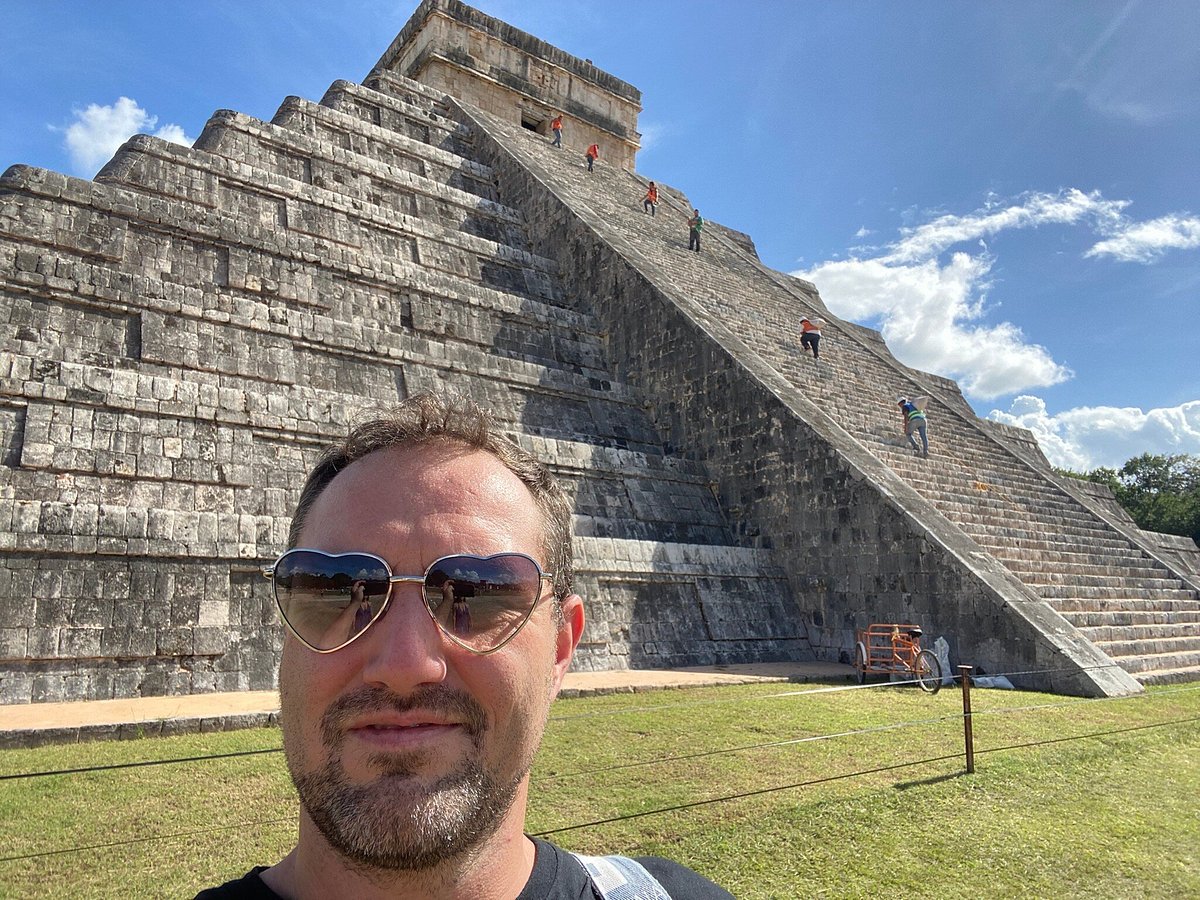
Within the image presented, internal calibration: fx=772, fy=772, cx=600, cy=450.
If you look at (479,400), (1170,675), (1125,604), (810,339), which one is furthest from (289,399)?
(1125,604)

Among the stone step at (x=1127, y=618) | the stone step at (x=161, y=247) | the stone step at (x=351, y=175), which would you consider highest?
the stone step at (x=351, y=175)

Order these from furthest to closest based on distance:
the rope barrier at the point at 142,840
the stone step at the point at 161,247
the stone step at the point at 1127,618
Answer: the stone step at the point at 1127,618, the stone step at the point at 161,247, the rope barrier at the point at 142,840

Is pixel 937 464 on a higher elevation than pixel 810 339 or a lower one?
lower

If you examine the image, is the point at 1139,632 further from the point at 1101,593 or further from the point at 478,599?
the point at 478,599

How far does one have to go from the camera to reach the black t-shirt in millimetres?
1222

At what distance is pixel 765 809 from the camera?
422cm

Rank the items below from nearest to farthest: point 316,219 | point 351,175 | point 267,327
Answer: point 267,327 → point 316,219 → point 351,175

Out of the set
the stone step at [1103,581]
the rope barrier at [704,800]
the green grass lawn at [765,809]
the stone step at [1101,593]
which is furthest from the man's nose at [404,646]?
the stone step at [1103,581]

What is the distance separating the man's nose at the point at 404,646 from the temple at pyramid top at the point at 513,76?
23523 millimetres

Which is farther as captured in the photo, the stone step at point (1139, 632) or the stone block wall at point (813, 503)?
the stone step at point (1139, 632)

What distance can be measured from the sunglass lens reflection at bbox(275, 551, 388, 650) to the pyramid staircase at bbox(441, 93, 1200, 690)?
353 inches

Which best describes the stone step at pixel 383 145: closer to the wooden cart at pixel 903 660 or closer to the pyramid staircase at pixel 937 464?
the pyramid staircase at pixel 937 464

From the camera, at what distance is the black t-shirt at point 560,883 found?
1.22 metres

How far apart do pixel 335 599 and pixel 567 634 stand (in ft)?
1.64
